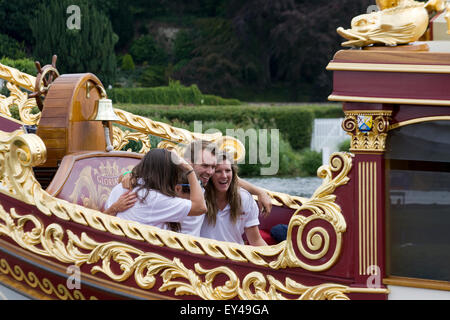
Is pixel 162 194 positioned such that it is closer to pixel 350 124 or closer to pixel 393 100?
pixel 350 124

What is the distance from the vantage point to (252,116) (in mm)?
16312

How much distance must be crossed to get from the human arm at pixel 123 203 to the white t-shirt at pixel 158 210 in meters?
0.02

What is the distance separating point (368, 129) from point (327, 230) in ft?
1.22

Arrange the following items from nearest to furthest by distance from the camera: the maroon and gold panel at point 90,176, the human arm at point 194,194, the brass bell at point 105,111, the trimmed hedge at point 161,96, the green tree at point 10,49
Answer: the human arm at point 194,194 < the maroon and gold panel at point 90,176 < the brass bell at point 105,111 < the trimmed hedge at point 161,96 < the green tree at point 10,49

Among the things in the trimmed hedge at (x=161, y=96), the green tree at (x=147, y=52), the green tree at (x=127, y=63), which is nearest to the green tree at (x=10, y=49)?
the trimmed hedge at (x=161, y=96)

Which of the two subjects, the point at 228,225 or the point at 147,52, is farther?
the point at 147,52

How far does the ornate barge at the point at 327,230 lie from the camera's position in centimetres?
229

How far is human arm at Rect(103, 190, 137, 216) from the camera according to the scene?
2986mm

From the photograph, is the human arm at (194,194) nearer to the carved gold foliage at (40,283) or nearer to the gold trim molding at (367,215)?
the carved gold foliage at (40,283)

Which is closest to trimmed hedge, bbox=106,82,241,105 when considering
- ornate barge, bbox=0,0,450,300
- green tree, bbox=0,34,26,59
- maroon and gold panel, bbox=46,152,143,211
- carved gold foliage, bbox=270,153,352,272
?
green tree, bbox=0,34,26,59

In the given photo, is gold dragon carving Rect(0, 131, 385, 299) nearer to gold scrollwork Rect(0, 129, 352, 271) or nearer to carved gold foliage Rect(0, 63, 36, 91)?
gold scrollwork Rect(0, 129, 352, 271)

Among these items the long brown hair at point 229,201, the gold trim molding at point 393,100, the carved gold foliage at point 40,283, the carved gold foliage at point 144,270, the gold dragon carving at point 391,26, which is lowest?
the carved gold foliage at point 40,283

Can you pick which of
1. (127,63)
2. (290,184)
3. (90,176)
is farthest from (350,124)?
(127,63)

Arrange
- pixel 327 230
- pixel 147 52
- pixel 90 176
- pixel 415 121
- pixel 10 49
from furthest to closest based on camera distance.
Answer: pixel 147 52 < pixel 10 49 < pixel 90 176 < pixel 327 230 < pixel 415 121
